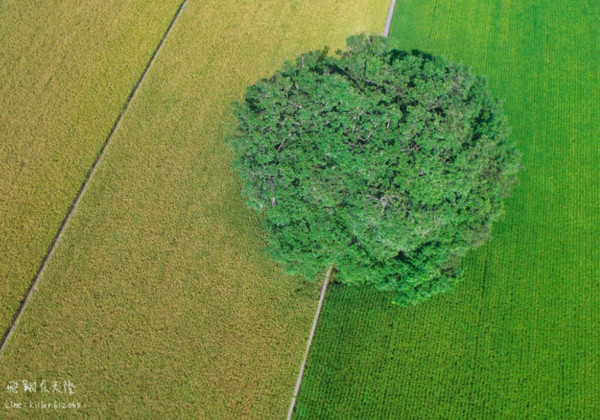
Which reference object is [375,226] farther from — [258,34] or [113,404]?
[258,34]

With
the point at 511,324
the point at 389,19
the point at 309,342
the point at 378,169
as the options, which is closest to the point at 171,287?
the point at 309,342

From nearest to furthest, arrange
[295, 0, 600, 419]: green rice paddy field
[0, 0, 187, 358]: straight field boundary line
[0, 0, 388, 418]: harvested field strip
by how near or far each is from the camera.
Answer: [295, 0, 600, 419]: green rice paddy field < [0, 0, 388, 418]: harvested field strip < [0, 0, 187, 358]: straight field boundary line

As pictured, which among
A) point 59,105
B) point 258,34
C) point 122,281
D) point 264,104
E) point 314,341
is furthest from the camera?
point 258,34

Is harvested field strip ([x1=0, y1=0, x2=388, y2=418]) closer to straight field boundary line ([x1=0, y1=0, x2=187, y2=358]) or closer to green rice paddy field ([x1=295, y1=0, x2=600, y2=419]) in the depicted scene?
straight field boundary line ([x1=0, y1=0, x2=187, y2=358])

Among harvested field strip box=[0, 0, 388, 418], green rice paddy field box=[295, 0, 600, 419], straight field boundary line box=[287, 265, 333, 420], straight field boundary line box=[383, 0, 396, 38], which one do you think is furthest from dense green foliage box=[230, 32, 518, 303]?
straight field boundary line box=[383, 0, 396, 38]

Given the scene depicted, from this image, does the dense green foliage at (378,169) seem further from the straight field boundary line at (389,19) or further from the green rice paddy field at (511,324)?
the straight field boundary line at (389,19)

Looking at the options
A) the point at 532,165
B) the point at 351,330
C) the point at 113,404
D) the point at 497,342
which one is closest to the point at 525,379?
the point at 497,342
